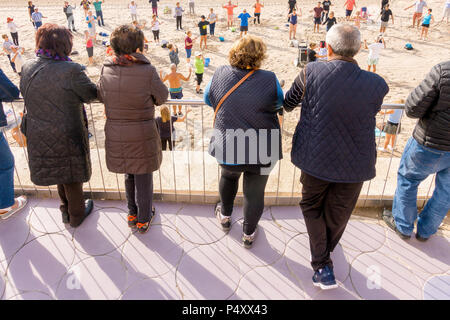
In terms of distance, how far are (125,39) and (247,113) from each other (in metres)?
1.03

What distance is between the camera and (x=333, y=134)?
228 centimetres

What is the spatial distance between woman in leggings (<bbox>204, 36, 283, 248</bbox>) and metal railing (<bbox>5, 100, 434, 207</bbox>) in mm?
713

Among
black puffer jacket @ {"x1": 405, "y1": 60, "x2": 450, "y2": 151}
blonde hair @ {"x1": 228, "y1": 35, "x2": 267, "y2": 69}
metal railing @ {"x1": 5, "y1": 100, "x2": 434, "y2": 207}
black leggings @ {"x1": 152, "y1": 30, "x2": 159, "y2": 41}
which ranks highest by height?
blonde hair @ {"x1": 228, "y1": 35, "x2": 267, "y2": 69}

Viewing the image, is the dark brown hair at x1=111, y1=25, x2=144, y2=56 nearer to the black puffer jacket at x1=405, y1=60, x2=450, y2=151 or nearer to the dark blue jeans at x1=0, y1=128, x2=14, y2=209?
the dark blue jeans at x1=0, y1=128, x2=14, y2=209

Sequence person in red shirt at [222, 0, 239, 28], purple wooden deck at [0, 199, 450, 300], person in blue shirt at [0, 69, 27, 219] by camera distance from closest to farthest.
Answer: purple wooden deck at [0, 199, 450, 300] < person in blue shirt at [0, 69, 27, 219] < person in red shirt at [222, 0, 239, 28]

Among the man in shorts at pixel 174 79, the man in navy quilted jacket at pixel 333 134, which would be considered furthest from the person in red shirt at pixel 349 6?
the man in navy quilted jacket at pixel 333 134

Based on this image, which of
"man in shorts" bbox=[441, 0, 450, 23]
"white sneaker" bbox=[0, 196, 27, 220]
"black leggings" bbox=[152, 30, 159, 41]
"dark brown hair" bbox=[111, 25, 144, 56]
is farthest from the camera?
"man in shorts" bbox=[441, 0, 450, 23]

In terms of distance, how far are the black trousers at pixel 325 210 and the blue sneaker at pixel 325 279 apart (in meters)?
0.04

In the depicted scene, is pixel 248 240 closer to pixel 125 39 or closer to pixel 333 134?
pixel 333 134

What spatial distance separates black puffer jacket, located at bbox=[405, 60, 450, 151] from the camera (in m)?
2.43

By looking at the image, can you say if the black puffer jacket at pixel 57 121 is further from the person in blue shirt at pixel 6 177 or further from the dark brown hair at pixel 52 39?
the person in blue shirt at pixel 6 177

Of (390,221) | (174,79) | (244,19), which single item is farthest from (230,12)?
(390,221)

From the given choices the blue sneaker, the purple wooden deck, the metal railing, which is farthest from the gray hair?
the purple wooden deck
